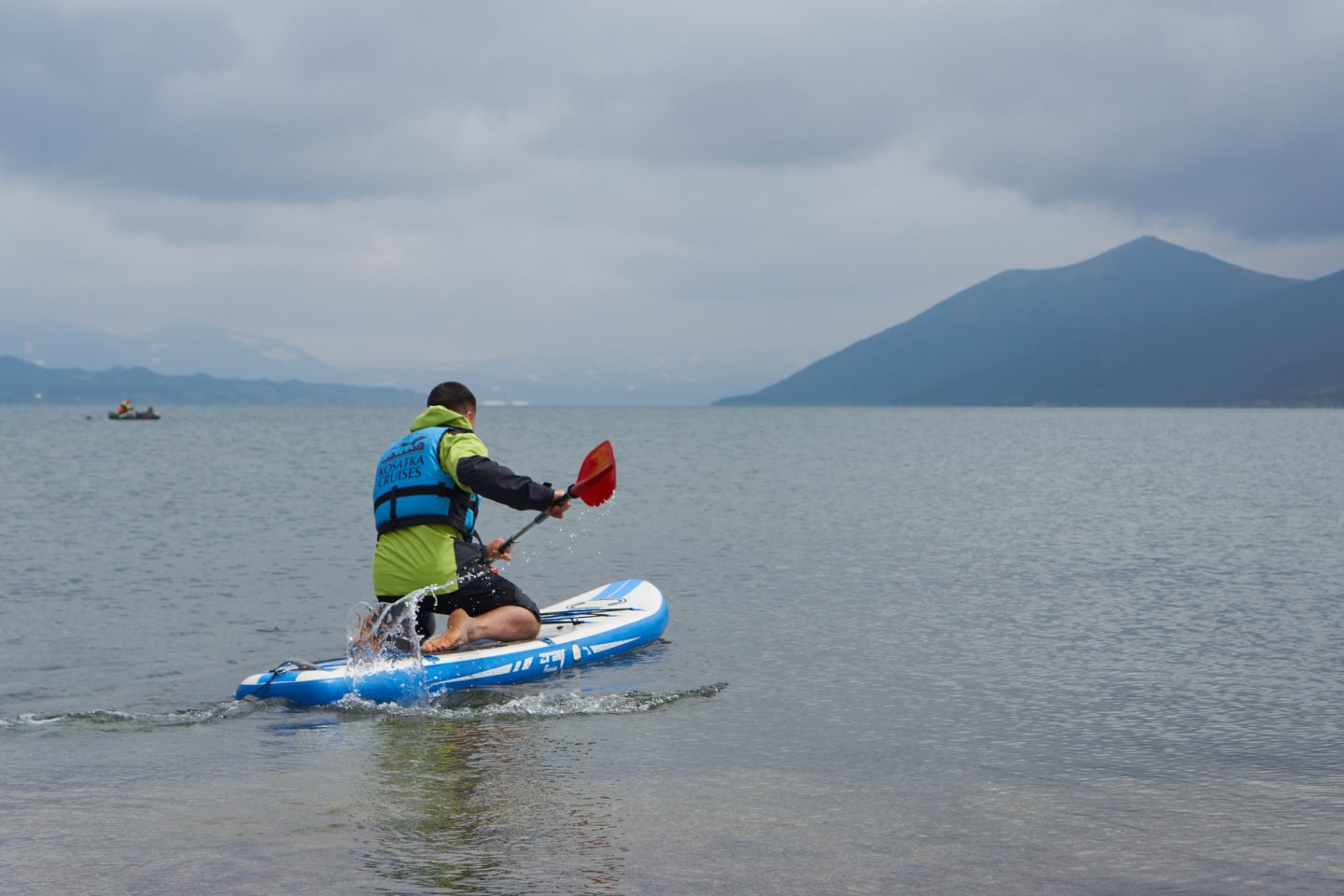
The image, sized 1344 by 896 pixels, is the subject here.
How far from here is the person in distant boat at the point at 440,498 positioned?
36.2 feet

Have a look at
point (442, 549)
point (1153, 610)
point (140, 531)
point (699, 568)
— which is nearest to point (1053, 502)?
point (699, 568)

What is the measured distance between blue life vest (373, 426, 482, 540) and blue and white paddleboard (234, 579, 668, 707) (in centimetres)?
143

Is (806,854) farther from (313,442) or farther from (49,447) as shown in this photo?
(313,442)

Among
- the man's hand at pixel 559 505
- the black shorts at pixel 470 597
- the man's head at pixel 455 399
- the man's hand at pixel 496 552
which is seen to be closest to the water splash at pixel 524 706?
the black shorts at pixel 470 597

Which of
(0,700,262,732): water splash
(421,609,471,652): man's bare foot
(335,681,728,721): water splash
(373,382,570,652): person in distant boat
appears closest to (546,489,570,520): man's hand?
(373,382,570,652): person in distant boat

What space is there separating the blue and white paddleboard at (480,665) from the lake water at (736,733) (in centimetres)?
25

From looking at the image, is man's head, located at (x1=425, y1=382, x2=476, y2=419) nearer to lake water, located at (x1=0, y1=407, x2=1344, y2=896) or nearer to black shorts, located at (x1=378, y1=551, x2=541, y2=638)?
black shorts, located at (x1=378, y1=551, x2=541, y2=638)

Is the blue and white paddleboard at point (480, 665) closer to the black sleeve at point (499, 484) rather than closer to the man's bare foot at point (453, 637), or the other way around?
the man's bare foot at point (453, 637)

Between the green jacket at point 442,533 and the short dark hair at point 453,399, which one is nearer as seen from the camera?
the green jacket at point 442,533

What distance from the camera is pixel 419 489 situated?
1130 cm

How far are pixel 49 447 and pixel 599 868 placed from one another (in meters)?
94.6

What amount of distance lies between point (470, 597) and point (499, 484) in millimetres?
1820

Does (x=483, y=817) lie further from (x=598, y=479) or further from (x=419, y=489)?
(x=598, y=479)

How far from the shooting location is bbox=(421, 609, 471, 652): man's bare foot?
12.1m
